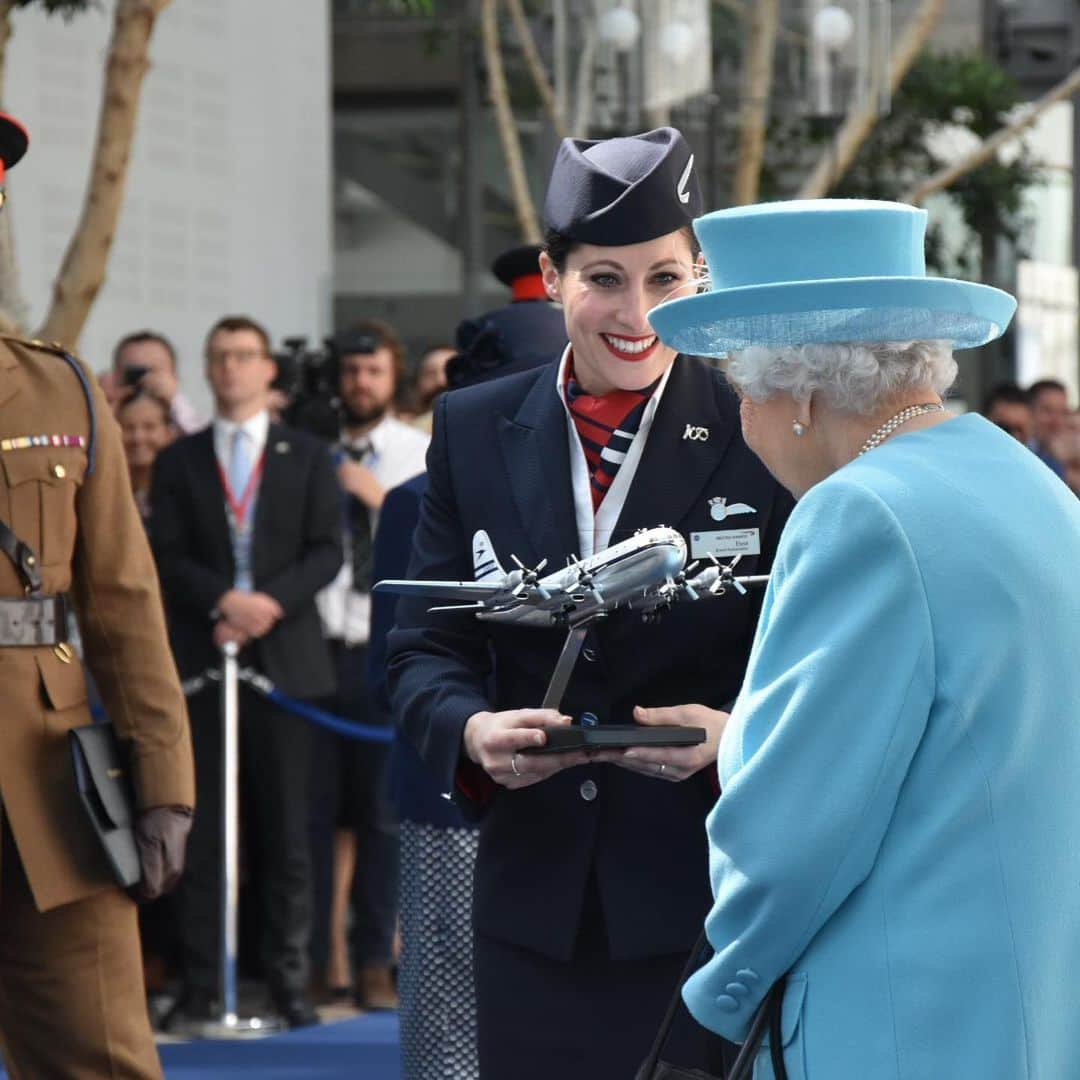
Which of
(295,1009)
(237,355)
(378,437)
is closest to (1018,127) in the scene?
(378,437)

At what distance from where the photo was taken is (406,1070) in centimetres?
461

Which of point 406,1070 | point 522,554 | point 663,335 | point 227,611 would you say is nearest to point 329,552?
point 227,611

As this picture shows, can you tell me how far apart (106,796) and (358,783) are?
3856 millimetres

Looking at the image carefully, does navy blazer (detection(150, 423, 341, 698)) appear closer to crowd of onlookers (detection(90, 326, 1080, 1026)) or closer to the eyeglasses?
crowd of onlookers (detection(90, 326, 1080, 1026))

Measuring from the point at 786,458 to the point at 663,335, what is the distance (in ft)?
0.72

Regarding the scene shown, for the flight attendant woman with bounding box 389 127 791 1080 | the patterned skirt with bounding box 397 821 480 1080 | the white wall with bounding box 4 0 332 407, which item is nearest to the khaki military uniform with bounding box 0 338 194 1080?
the patterned skirt with bounding box 397 821 480 1080

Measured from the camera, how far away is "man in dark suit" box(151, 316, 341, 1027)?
Answer: 7.49m

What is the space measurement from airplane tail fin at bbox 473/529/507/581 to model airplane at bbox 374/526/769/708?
0.16 meters

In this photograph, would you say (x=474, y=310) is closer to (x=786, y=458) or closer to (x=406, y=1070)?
(x=406, y=1070)

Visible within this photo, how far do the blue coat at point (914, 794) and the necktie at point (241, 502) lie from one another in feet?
17.1

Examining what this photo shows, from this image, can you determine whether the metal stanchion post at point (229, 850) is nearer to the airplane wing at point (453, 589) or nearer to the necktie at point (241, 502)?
the necktie at point (241, 502)

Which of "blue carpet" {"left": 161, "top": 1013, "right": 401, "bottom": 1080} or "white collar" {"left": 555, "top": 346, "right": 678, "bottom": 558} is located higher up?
"white collar" {"left": 555, "top": 346, "right": 678, "bottom": 558}

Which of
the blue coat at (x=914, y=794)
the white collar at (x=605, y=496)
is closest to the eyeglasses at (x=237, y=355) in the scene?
the white collar at (x=605, y=496)

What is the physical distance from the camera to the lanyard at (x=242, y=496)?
7.55 metres
